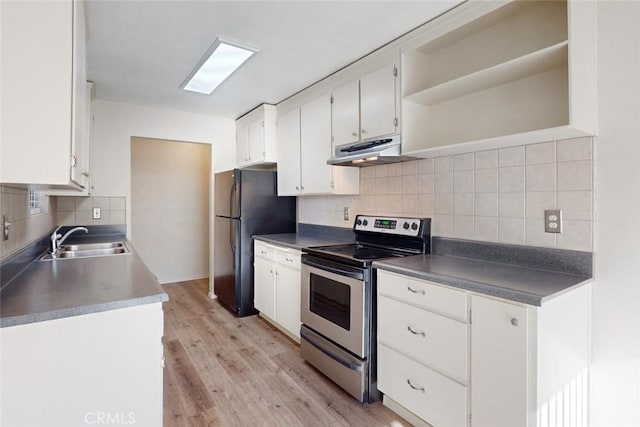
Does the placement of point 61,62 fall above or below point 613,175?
above

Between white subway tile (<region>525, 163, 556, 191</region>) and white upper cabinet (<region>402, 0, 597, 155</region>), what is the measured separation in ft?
0.52

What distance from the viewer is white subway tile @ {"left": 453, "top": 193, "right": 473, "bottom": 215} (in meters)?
2.11

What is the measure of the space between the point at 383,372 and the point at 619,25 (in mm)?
2119

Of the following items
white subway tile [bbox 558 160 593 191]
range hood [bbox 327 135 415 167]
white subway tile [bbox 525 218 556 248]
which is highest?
range hood [bbox 327 135 415 167]

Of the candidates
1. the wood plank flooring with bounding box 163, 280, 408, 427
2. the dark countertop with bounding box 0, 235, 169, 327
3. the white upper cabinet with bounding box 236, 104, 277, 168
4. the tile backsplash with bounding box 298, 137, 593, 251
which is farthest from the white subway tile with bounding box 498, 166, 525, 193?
the white upper cabinet with bounding box 236, 104, 277, 168

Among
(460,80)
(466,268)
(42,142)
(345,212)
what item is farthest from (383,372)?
(42,142)

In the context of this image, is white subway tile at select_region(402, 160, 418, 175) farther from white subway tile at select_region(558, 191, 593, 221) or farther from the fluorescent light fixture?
the fluorescent light fixture

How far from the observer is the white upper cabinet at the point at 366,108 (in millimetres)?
2328

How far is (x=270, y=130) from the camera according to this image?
12.2 feet

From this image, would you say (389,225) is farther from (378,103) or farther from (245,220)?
(245,220)

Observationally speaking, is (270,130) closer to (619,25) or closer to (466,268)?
(466,268)

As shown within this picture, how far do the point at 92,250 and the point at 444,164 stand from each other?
2899mm

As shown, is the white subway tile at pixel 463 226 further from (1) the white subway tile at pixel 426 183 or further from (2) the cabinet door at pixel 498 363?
(2) the cabinet door at pixel 498 363

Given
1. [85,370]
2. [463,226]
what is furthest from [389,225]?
[85,370]
